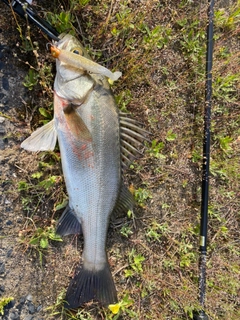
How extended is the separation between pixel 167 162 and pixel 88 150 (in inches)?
46.5

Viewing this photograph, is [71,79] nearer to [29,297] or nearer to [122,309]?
[29,297]

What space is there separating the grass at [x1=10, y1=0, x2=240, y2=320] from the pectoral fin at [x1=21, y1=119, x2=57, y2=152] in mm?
263

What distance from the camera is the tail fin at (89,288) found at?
2844 mm

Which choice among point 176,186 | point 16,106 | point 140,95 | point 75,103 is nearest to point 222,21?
point 140,95

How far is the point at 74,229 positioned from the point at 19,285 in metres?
0.74

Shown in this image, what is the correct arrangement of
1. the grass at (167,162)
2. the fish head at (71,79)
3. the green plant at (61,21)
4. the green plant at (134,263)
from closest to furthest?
the fish head at (71,79) → the green plant at (61,21) → the grass at (167,162) → the green plant at (134,263)

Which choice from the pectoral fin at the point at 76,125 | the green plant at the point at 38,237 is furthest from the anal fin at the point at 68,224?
the pectoral fin at the point at 76,125

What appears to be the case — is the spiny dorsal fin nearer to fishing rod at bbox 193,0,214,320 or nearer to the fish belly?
the fish belly

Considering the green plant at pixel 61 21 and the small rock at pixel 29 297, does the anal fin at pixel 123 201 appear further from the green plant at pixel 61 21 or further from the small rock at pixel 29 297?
the green plant at pixel 61 21

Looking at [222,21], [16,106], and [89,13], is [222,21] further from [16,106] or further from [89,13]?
[16,106]

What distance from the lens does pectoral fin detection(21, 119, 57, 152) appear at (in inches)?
104

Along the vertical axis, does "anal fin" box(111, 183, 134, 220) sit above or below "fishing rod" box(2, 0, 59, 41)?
below

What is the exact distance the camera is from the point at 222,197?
3.71 metres

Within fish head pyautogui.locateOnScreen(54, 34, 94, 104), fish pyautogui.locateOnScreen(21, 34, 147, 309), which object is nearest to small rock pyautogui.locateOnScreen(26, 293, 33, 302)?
fish pyautogui.locateOnScreen(21, 34, 147, 309)
